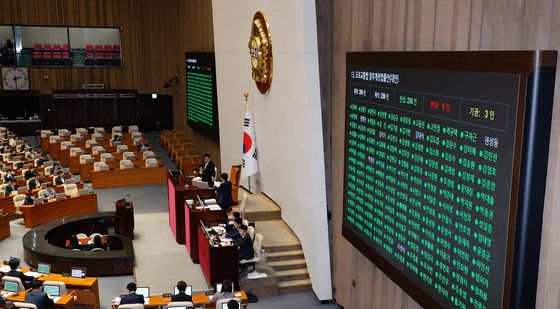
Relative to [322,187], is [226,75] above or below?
above

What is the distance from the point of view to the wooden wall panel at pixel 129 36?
24.6 m

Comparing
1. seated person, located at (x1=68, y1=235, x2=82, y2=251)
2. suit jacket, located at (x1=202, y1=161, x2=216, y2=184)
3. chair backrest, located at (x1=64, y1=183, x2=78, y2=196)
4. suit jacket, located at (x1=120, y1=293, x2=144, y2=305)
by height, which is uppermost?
suit jacket, located at (x1=202, y1=161, x2=216, y2=184)

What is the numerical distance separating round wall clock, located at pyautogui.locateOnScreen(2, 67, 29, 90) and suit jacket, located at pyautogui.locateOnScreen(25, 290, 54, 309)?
61.5ft

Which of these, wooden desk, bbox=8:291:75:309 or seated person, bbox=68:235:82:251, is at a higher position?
wooden desk, bbox=8:291:75:309

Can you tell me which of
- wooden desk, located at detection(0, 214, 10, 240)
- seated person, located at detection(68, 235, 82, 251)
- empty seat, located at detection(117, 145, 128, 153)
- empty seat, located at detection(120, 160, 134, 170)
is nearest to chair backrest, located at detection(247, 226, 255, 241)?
seated person, located at detection(68, 235, 82, 251)

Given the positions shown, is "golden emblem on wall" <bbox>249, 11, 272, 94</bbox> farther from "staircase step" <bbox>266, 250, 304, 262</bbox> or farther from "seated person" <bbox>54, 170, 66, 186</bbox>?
"seated person" <bbox>54, 170, 66, 186</bbox>

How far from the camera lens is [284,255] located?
1087 cm

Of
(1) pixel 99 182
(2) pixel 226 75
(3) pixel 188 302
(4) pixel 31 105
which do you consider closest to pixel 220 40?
(2) pixel 226 75

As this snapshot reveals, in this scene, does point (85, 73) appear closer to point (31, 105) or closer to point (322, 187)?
point (31, 105)

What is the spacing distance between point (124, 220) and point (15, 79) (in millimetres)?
15138

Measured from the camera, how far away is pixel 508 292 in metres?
4.75

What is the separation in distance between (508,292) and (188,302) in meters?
4.47

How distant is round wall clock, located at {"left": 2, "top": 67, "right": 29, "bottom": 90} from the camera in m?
24.8

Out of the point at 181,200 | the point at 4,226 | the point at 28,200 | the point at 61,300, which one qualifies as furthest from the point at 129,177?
the point at 61,300
